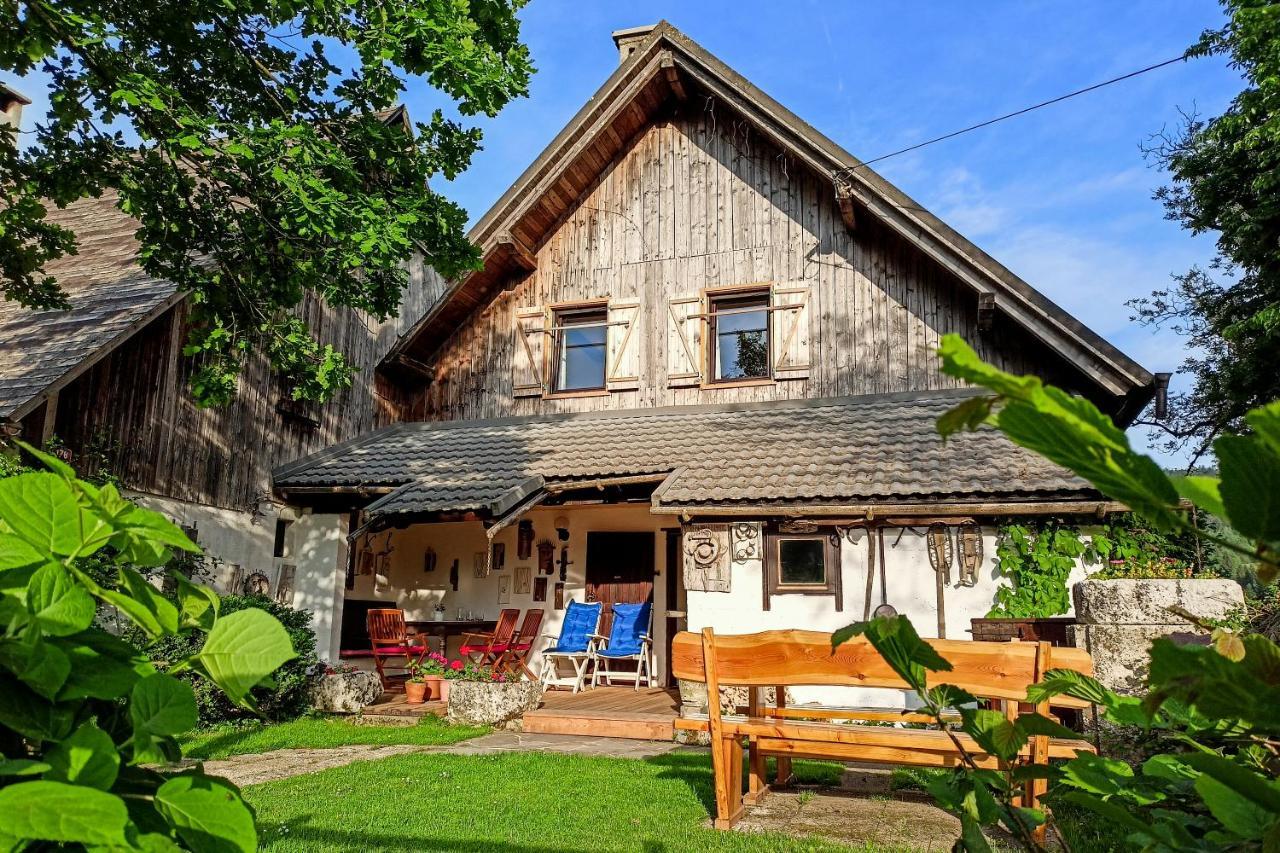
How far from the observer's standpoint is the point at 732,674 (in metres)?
4.45

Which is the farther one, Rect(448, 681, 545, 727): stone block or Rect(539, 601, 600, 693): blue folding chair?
Rect(539, 601, 600, 693): blue folding chair

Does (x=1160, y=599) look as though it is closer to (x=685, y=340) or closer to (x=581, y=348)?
(x=685, y=340)

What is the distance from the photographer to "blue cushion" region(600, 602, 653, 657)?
10.6 meters

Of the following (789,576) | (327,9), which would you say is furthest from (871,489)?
(327,9)

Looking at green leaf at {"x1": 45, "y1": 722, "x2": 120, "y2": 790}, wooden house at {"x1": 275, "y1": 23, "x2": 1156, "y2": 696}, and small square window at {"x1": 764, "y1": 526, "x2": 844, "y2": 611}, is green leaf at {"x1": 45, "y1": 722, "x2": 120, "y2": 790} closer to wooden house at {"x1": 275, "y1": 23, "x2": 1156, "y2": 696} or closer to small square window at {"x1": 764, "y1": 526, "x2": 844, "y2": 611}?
wooden house at {"x1": 275, "y1": 23, "x2": 1156, "y2": 696}

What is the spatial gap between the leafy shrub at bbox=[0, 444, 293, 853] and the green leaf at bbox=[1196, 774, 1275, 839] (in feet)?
2.23

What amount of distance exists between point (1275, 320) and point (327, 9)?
13.1 meters

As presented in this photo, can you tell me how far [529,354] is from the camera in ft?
38.6

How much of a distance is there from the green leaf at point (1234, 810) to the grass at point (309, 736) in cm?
754

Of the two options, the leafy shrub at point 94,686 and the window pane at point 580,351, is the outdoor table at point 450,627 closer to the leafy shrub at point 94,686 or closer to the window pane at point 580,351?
the window pane at point 580,351

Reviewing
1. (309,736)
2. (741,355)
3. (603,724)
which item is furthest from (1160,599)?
(309,736)

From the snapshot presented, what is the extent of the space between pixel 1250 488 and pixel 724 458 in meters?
8.84

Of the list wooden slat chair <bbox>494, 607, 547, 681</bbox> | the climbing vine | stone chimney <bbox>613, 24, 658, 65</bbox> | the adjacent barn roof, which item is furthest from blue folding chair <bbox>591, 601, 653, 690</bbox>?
stone chimney <bbox>613, 24, 658, 65</bbox>

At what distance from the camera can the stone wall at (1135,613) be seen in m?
4.63
